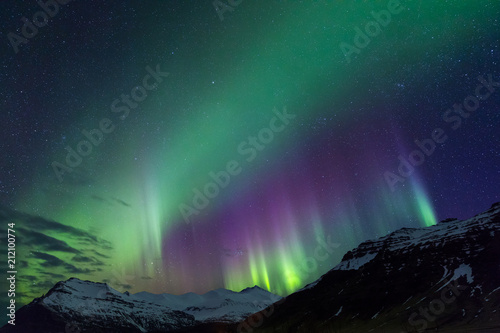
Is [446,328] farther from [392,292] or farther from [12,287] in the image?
[12,287]

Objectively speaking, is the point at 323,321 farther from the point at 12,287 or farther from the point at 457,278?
the point at 12,287

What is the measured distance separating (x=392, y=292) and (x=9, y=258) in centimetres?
19935

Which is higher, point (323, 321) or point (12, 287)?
point (12, 287)

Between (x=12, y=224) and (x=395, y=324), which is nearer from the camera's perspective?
(x=12, y=224)

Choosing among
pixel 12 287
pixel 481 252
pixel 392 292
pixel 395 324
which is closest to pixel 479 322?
pixel 395 324

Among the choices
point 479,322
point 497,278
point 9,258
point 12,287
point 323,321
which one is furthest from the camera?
point 323,321

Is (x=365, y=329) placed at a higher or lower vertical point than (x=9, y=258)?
lower

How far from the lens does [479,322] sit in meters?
129

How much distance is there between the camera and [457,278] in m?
183

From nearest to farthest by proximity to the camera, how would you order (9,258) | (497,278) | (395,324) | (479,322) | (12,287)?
Result: (9,258), (12,287), (479,322), (395,324), (497,278)

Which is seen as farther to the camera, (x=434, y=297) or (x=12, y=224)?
(x=434, y=297)

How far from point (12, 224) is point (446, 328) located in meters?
150

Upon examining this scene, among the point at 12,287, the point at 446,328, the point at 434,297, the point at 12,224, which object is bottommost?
the point at 446,328

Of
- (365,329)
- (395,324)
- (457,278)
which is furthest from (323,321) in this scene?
(457,278)
